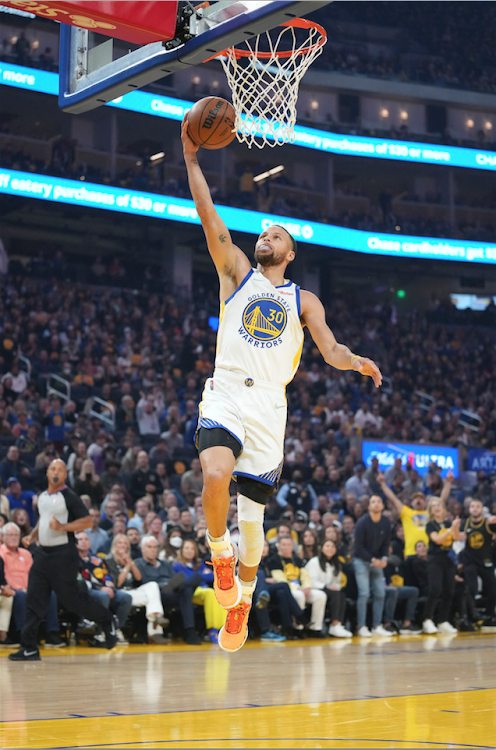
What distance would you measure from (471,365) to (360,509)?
553 inches

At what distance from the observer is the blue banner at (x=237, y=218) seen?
2167 centimetres

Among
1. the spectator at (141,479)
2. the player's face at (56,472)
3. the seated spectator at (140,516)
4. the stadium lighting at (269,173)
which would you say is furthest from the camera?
the stadium lighting at (269,173)

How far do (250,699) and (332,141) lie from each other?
924 inches

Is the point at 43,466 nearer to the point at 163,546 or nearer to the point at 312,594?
the point at 163,546

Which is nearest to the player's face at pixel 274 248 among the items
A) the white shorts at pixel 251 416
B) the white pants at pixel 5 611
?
the white shorts at pixel 251 416

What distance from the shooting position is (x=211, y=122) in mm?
5055

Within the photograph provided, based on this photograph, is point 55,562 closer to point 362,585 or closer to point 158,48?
point 362,585

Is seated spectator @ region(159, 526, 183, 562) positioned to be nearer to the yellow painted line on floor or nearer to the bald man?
the bald man

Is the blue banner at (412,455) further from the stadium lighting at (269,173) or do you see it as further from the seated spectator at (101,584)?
the stadium lighting at (269,173)

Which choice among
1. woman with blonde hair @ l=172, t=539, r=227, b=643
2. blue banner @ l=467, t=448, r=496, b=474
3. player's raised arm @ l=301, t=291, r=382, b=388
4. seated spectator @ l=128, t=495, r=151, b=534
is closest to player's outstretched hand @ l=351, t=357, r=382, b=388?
player's raised arm @ l=301, t=291, r=382, b=388

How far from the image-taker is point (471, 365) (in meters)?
27.0

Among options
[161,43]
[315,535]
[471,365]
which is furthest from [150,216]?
[161,43]

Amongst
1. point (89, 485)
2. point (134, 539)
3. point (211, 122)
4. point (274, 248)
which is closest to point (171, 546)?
point (134, 539)

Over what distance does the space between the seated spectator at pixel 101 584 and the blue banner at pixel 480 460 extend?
13.1 meters
